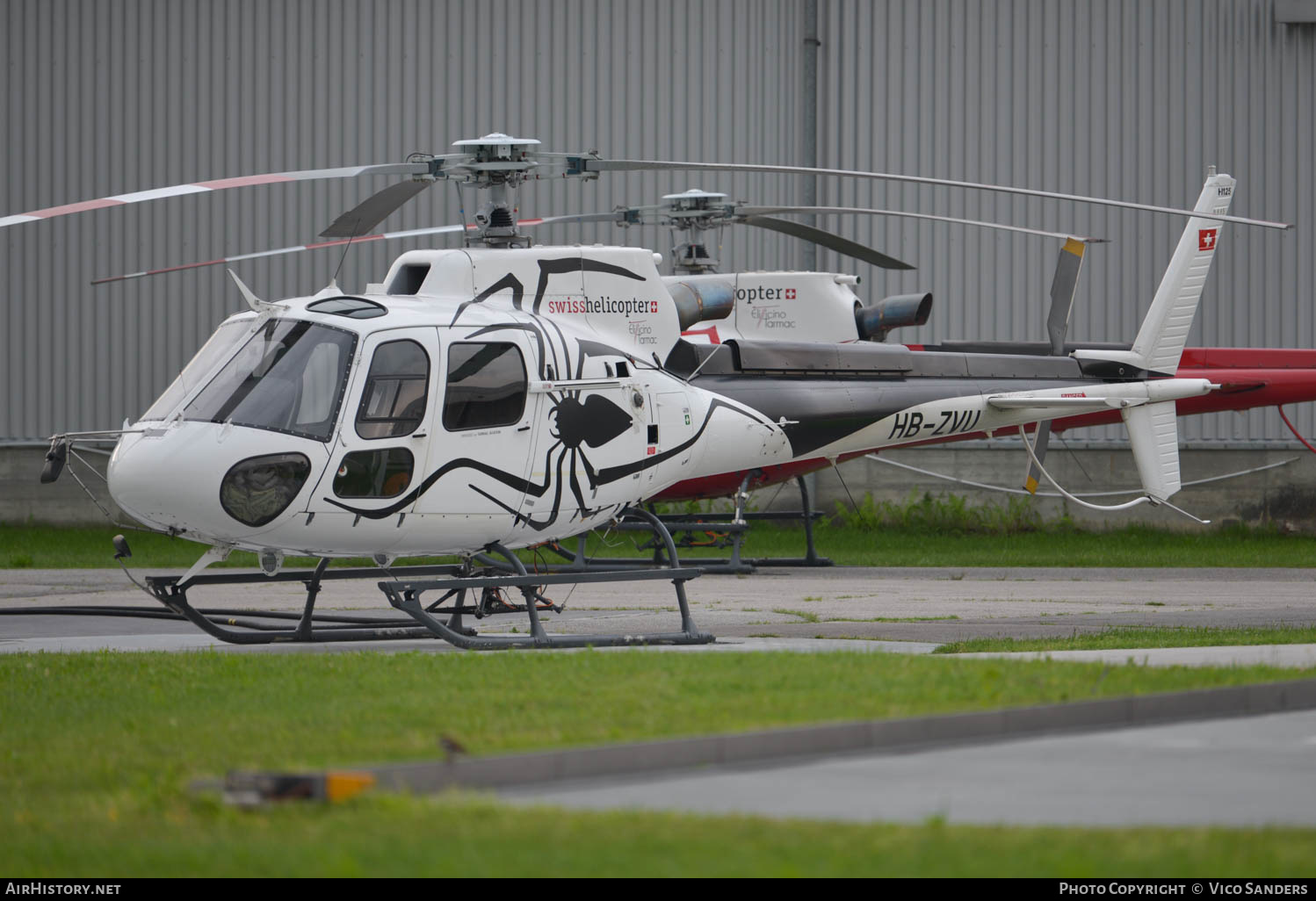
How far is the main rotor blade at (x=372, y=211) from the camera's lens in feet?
36.8

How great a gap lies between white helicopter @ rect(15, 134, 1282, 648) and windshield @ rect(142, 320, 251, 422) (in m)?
0.02

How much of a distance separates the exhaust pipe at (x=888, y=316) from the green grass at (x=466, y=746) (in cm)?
825

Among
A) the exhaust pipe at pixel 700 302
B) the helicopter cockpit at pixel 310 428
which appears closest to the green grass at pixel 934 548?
the exhaust pipe at pixel 700 302

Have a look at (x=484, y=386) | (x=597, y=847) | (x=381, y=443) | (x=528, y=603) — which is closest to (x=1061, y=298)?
(x=484, y=386)

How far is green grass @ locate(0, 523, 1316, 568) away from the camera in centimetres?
1989

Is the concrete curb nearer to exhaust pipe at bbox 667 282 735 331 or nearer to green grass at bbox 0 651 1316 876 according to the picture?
green grass at bbox 0 651 1316 876

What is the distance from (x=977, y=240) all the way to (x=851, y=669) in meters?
18.1

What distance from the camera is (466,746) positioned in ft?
20.8

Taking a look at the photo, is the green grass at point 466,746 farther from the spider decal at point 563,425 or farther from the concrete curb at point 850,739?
the spider decal at point 563,425

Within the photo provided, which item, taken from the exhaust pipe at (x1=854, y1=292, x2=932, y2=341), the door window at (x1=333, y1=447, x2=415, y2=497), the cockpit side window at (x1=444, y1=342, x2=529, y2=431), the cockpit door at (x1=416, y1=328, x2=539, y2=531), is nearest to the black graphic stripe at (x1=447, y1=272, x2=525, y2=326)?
the cockpit door at (x1=416, y1=328, x2=539, y2=531)

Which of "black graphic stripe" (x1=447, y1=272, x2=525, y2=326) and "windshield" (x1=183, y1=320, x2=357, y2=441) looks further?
"black graphic stripe" (x1=447, y1=272, x2=525, y2=326)

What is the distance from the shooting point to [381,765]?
5707 millimetres

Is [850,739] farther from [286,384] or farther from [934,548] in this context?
[934,548]
